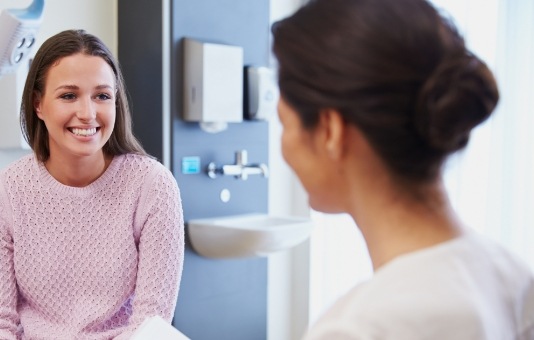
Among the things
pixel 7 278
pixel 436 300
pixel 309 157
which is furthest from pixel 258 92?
pixel 436 300

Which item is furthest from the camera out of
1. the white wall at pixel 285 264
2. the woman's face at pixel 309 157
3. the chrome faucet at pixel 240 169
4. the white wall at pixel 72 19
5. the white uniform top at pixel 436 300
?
the white wall at pixel 285 264

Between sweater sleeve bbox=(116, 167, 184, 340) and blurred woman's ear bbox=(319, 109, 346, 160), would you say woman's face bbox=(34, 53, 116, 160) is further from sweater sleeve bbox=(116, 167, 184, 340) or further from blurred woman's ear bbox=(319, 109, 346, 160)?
blurred woman's ear bbox=(319, 109, 346, 160)

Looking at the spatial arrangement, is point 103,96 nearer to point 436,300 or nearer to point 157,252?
point 157,252

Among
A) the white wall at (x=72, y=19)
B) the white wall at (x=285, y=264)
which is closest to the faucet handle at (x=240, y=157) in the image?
the white wall at (x=285, y=264)

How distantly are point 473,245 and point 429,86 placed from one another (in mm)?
174

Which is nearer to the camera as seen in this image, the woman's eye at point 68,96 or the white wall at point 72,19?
the woman's eye at point 68,96

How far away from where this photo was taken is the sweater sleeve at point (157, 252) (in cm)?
159

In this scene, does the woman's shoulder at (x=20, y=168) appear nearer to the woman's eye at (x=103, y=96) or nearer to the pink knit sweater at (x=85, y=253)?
the pink knit sweater at (x=85, y=253)

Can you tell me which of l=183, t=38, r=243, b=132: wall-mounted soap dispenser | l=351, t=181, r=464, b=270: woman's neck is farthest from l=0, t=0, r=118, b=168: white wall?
l=351, t=181, r=464, b=270: woman's neck

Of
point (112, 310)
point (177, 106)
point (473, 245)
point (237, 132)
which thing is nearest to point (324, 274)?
point (237, 132)

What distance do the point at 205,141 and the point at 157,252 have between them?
3.26ft

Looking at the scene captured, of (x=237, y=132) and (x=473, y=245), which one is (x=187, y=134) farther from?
(x=473, y=245)

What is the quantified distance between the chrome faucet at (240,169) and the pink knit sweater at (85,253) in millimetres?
917

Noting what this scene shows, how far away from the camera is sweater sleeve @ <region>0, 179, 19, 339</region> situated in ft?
5.19
